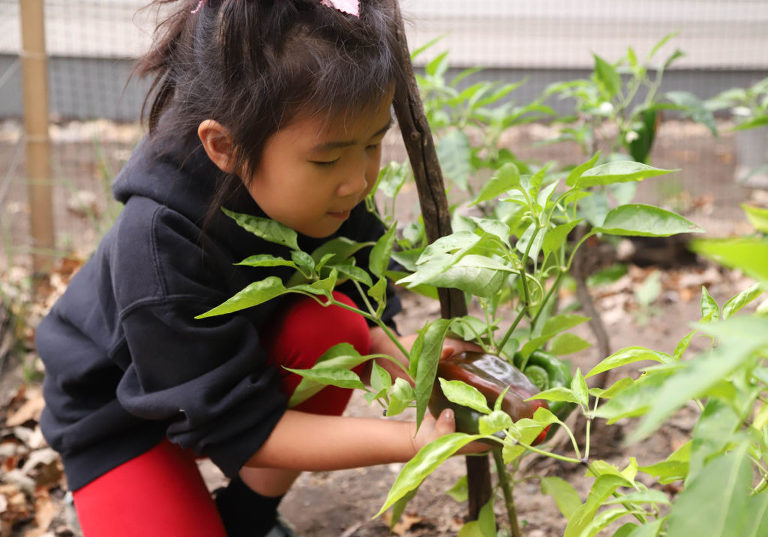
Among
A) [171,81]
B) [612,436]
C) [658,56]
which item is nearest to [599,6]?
[658,56]

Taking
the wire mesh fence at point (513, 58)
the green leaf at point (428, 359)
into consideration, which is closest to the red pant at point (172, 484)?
the green leaf at point (428, 359)

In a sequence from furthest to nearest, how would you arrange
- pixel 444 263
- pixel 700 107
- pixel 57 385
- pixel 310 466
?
pixel 700 107 → pixel 57 385 → pixel 310 466 → pixel 444 263

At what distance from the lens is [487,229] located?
0.91 meters

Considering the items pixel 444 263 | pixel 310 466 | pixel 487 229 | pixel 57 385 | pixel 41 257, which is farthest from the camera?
pixel 41 257

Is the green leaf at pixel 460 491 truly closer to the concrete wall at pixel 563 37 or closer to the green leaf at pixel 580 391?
the green leaf at pixel 580 391

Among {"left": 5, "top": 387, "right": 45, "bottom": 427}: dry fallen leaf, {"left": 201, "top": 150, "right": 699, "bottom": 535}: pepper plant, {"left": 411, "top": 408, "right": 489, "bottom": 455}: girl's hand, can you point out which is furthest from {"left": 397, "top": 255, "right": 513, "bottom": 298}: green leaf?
{"left": 5, "top": 387, "right": 45, "bottom": 427}: dry fallen leaf

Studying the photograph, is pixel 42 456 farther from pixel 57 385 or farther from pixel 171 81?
pixel 171 81

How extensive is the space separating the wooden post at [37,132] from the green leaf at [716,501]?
2.33m

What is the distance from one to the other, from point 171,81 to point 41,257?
159cm

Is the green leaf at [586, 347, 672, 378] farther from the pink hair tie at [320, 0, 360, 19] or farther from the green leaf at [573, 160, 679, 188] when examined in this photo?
the pink hair tie at [320, 0, 360, 19]

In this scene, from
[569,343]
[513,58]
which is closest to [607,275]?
[569,343]

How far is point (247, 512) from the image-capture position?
1500mm

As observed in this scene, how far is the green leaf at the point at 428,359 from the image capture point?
0.92 m

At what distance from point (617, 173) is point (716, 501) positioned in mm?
385
